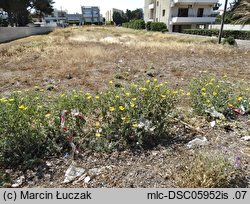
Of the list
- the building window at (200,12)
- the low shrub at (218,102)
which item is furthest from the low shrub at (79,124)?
the building window at (200,12)

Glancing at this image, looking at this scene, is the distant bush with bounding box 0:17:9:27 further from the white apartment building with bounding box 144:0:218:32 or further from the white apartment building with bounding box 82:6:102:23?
the white apartment building with bounding box 82:6:102:23

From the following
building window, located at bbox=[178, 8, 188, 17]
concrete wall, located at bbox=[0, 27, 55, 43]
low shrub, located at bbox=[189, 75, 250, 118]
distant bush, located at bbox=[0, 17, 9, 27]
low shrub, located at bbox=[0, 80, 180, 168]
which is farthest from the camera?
building window, located at bbox=[178, 8, 188, 17]

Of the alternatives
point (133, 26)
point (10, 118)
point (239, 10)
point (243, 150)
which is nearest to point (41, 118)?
point (10, 118)

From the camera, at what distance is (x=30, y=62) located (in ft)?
27.5

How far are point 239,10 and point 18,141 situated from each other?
63.5 ft

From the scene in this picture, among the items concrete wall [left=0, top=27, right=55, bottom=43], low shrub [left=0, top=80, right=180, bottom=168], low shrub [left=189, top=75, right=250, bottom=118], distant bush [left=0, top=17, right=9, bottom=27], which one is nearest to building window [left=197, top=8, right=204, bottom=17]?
concrete wall [left=0, top=27, right=55, bottom=43]

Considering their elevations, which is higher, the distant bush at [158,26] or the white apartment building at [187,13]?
the white apartment building at [187,13]

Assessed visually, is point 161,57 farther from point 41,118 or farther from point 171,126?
point 41,118

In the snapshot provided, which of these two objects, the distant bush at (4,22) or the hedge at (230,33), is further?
the distant bush at (4,22)
